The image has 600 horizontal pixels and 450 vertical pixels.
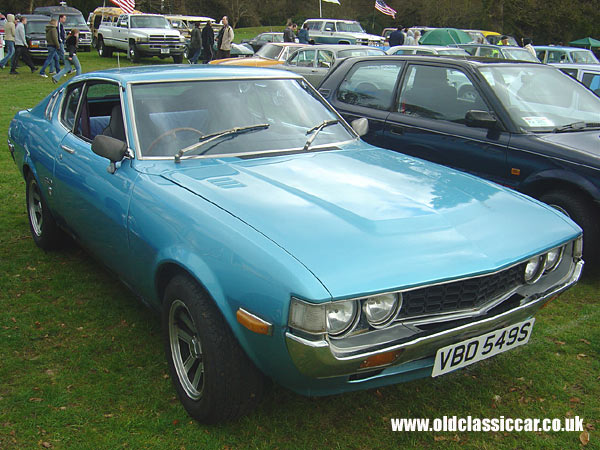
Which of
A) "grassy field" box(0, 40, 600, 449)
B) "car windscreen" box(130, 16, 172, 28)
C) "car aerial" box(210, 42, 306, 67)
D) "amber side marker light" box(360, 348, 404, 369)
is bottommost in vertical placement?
"grassy field" box(0, 40, 600, 449)

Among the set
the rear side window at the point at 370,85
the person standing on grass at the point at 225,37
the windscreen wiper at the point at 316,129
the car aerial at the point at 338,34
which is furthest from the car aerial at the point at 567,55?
the windscreen wiper at the point at 316,129

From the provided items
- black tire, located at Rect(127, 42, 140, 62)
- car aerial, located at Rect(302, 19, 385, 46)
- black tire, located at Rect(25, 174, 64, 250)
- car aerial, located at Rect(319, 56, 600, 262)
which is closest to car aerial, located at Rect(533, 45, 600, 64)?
car aerial, located at Rect(302, 19, 385, 46)

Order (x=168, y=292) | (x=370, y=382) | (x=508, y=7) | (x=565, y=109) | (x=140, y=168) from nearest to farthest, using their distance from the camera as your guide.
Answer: (x=370, y=382), (x=168, y=292), (x=140, y=168), (x=565, y=109), (x=508, y=7)

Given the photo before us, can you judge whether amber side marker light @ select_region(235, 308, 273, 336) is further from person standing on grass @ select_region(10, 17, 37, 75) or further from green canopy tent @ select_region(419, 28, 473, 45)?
green canopy tent @ select_region(419, 28, 473, 45)

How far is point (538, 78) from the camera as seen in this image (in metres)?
5.70

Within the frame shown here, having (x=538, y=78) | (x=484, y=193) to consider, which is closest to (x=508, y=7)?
(x=538, y=78)

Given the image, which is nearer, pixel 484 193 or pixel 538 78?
pixel 484 193

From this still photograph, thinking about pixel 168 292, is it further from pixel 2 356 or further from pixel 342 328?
pixel 2 356

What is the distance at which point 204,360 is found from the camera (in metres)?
2.59

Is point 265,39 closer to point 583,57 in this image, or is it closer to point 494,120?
point 583,57

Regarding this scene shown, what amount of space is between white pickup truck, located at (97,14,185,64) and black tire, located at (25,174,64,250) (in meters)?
19.0

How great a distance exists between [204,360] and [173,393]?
0.66 meters

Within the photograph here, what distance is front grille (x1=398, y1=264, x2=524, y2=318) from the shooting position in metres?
2.45

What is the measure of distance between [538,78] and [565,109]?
45 cm
